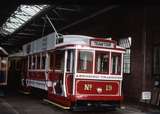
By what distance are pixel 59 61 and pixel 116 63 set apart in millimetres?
2245

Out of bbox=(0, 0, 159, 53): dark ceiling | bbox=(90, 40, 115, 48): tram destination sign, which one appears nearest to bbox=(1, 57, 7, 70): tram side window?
bbox=(0, 0, 159, 53): dark ceiling

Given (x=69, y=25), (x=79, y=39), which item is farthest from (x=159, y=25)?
(x=69, y=25)

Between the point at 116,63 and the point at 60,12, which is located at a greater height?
the point at 60,12

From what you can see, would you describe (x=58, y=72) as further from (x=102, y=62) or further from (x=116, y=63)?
(x=116, y=63)

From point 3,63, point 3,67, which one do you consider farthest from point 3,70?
point 3,63

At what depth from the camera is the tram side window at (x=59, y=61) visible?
56.5 feet

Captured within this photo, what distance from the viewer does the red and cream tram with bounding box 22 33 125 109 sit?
1636 centimetres

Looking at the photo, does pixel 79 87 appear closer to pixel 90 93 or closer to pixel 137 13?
pixel 90 93

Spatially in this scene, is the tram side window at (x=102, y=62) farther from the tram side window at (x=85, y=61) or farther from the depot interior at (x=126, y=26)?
the depot interior at (x=126, y=26)

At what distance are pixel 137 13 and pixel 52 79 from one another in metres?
5.71

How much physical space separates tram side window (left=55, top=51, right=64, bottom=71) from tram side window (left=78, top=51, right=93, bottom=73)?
0.96 meters

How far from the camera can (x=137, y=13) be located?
21.3 metres

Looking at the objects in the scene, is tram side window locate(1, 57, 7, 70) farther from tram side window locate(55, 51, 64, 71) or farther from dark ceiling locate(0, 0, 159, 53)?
tram side window locate(55, 51, 64, 71)

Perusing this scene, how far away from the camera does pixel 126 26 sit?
22.6m
